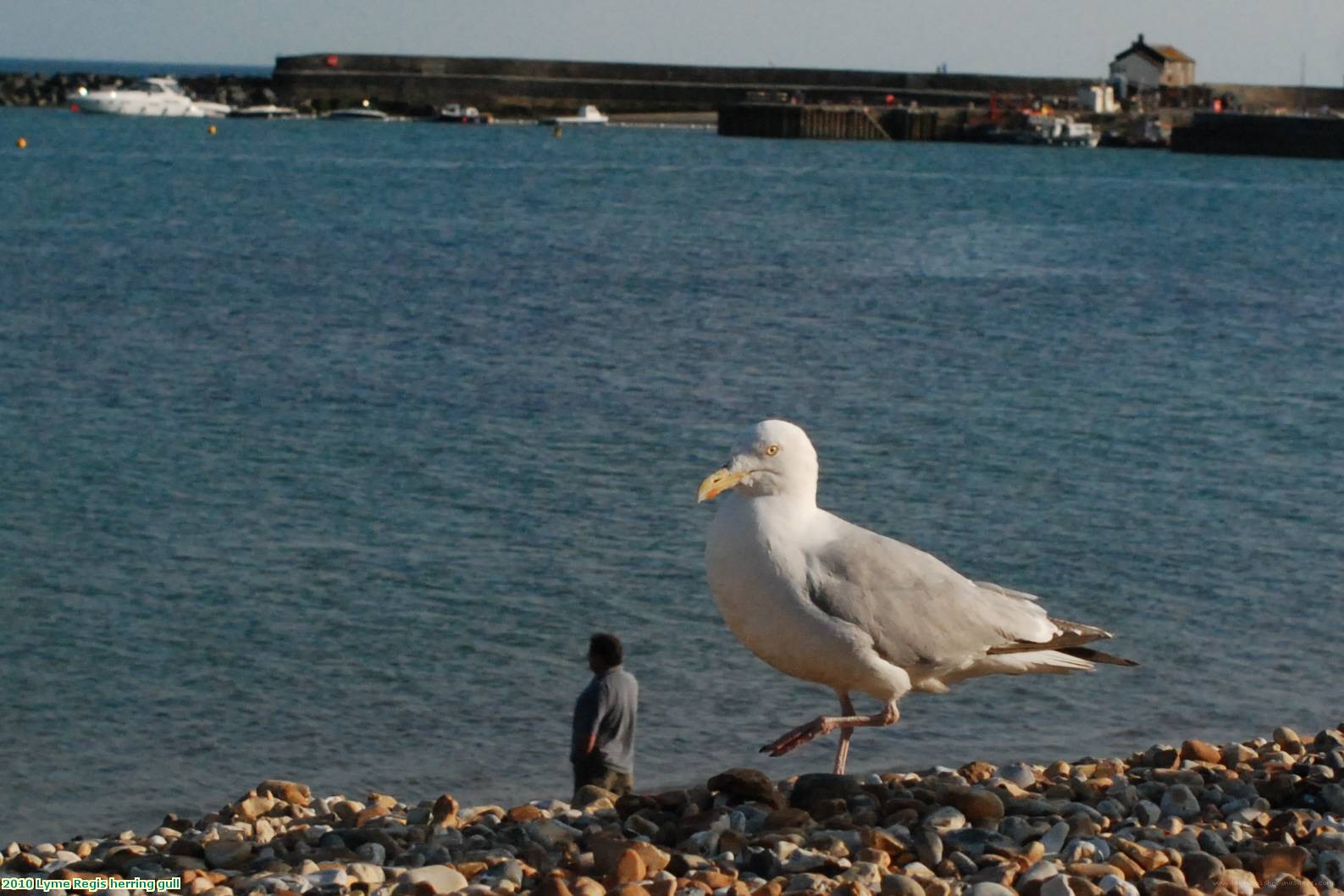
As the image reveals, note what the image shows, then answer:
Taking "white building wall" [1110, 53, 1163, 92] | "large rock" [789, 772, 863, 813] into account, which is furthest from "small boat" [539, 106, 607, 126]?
"large rock" [789, 772, 863, 813]

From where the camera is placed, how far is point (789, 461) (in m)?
6.61

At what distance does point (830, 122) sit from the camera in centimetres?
10662

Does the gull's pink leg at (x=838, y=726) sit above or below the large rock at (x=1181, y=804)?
above

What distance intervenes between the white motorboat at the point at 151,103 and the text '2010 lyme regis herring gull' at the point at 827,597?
114145mm

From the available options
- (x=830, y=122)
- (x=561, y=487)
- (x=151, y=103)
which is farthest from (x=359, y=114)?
(x=561, y=487)

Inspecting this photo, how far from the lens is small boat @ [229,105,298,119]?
117375 millimetres

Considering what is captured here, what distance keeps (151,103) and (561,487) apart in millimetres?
104726

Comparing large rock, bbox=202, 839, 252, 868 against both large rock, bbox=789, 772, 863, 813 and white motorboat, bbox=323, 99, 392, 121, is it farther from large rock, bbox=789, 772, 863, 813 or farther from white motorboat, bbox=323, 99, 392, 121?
white motorboat, bbox=323, 99, 392, 121

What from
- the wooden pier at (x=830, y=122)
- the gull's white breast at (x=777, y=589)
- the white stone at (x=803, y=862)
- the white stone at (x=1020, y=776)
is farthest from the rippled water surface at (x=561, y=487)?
the wooden pier at (x=830, y=122)

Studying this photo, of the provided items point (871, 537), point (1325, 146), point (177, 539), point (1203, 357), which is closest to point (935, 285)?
point (1203, 357)

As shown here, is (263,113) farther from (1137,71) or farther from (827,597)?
(827,597)

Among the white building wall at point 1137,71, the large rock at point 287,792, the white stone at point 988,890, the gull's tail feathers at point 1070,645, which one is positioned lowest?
the large rock at point 287,792

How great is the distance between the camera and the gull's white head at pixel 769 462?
6.57 metres

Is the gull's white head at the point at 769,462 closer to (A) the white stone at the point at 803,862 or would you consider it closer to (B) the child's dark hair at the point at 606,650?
(A) the white stone at the point at 803,862
